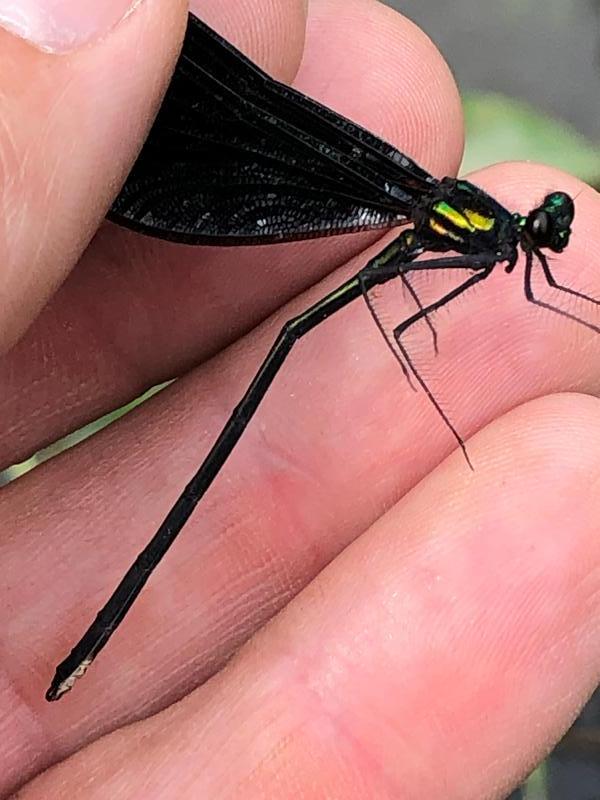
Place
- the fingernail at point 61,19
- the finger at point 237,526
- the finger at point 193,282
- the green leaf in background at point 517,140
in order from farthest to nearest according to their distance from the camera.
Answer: the green leaf in background at point 517,140 → the finger at point 193,282 → the finger at point 237,526 → the fingernail at point 61,19

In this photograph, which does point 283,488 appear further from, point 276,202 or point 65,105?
point 65,105

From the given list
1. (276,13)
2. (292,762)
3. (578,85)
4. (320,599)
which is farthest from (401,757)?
(578,85)

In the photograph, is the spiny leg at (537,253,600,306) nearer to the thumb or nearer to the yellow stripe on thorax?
the yellow stripe on thorax

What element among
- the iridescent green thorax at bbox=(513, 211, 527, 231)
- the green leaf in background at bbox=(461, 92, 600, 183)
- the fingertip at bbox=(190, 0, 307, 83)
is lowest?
the iridescent green thorax at bbox=(513, 211, 527, 231)

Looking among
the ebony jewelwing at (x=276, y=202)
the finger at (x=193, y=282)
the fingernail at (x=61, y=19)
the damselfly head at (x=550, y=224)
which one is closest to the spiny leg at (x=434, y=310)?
the ebony jewelwing at (x=276, y=202)

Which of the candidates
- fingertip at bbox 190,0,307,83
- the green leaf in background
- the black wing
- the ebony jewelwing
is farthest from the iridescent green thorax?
the green leaf in background

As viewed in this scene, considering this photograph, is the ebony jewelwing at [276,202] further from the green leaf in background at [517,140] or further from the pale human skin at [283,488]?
the green leaf in background at [517,140]
